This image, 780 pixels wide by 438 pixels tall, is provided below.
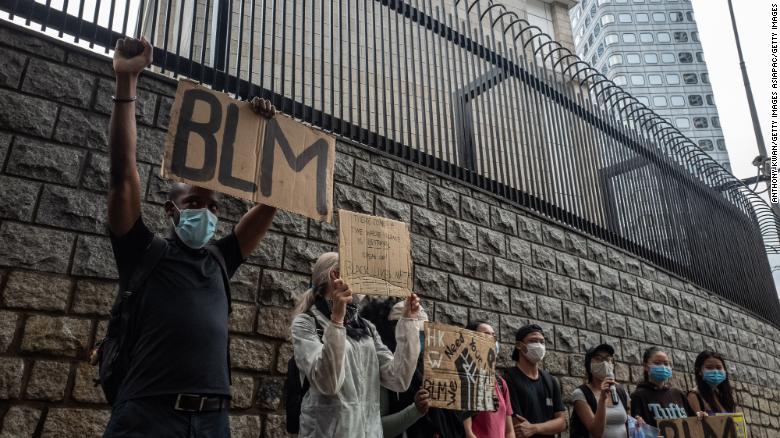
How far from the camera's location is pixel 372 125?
5.66m

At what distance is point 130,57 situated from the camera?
2.35m

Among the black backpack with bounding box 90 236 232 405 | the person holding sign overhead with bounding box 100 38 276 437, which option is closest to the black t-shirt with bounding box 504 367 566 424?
the person holding sign overhead with bounding box 100 38 276 437

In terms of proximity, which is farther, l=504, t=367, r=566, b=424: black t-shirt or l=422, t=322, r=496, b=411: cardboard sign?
l=504, t=367, r=566, b=424: black t-shirt

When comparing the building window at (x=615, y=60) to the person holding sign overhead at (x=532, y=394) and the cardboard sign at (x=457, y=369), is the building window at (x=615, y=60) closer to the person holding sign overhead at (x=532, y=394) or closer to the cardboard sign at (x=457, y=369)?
the person holding sign overhead at (x=532, y=394)

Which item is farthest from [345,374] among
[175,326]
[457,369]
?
[175,326]

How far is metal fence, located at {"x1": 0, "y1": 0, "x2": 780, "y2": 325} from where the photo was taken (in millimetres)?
4844

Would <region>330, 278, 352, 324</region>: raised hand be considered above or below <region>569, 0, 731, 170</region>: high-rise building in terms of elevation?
below

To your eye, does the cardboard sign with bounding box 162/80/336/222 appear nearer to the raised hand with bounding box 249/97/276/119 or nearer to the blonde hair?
the raised hand with bounding box 249/97/276/119

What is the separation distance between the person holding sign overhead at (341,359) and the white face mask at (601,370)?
2.46m

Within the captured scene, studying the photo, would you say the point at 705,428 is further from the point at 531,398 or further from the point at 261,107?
the point at 261,107

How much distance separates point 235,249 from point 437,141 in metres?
3.90

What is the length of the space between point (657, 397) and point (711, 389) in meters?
0.90

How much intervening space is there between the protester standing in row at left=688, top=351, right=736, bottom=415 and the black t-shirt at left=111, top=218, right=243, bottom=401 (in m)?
4.87

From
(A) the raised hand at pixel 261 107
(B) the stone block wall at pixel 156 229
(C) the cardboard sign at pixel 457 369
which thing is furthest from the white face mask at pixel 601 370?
(A) the raised hand at pixel 261 107
